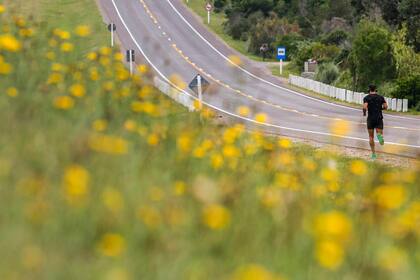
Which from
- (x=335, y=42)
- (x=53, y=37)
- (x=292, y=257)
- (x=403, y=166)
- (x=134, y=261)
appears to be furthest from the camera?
(x=335, y=42)

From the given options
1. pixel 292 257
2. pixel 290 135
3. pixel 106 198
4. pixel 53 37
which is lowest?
pixel 290 135

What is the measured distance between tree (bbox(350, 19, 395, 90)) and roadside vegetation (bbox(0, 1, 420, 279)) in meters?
31.1

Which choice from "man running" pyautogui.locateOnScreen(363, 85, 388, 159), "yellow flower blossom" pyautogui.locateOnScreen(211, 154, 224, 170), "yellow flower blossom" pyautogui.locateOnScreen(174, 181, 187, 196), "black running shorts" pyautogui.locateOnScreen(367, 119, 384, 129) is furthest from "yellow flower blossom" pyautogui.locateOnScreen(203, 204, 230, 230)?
"black running shorts" pyautogui.locateOnScreen(367, 119, 384, 129)

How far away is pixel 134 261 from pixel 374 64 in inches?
1407

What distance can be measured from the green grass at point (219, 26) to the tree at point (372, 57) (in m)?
16.8

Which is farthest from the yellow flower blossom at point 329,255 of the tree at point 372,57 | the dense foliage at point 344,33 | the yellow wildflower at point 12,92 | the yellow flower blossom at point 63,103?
the tree at point 372,57

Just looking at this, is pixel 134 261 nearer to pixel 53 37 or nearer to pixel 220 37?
pixel 53 37

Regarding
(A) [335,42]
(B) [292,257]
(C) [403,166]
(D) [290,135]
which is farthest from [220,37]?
(B) [292,257]

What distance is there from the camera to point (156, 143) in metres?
6.78

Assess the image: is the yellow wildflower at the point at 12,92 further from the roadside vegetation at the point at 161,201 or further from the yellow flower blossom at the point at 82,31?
the yellow flower blossom at the point at 82,31

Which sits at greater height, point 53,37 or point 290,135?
point 53,37

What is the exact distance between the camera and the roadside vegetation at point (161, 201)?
4238 millimetres

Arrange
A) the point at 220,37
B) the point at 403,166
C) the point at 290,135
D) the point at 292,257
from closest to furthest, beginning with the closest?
1. the point at 292,257
2. the point at 403,166
3. the point at 290,135
4. the point at 220,37

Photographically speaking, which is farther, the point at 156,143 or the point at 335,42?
the point at 335,42
